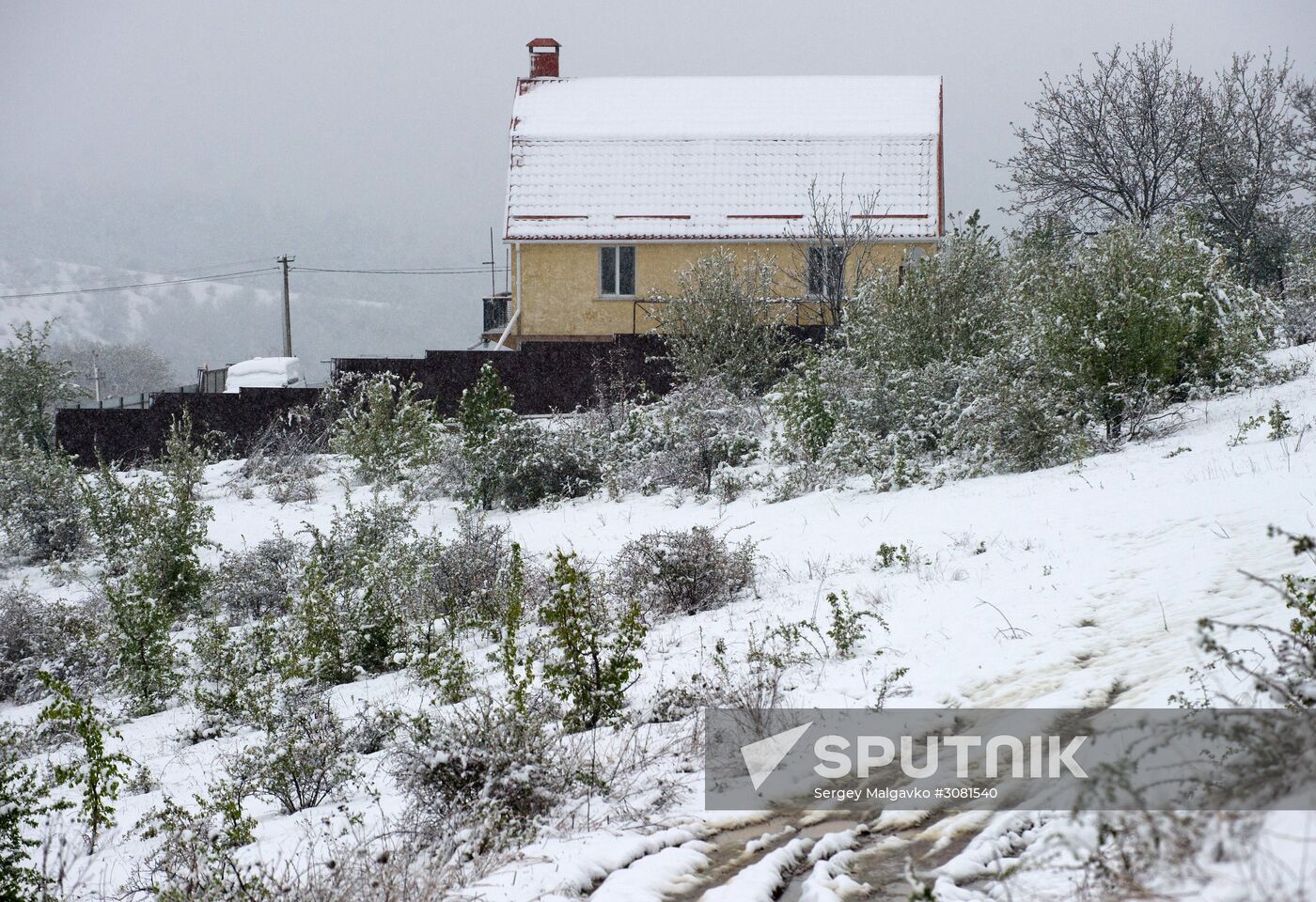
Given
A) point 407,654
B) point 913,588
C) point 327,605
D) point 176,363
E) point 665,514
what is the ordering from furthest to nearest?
point 176,363 → point 665,514 → point 327,605 → point 407,654 → point 913,588

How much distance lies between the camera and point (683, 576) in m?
7.98

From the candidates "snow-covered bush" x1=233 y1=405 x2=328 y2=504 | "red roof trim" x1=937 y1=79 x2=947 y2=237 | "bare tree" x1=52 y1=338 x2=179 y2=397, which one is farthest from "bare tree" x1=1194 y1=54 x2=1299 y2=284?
"bare tree" x1=52 y1=338 x2=179 y2=397

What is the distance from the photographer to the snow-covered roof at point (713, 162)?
81.4 ft

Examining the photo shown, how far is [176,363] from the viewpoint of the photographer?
11756 cm

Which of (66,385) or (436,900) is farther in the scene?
(66,385)

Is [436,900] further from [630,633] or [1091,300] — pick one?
[1091,300]

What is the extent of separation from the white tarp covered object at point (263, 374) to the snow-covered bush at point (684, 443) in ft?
42.9

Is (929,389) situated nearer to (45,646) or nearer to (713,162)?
(45,646)

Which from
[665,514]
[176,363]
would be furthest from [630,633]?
[176,363]

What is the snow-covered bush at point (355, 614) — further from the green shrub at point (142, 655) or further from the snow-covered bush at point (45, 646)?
the snow-covered bush at point (45, 646)

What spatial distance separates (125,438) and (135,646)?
1135cm

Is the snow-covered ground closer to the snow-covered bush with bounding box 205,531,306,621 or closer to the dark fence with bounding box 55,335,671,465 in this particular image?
the snow-covered bush with bounding box 205,531,306,621

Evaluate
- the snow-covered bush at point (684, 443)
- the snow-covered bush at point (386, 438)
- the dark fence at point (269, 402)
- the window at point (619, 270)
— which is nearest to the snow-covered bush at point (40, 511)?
the dark fence at point (269, 402)

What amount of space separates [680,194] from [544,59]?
6586 millimetres
